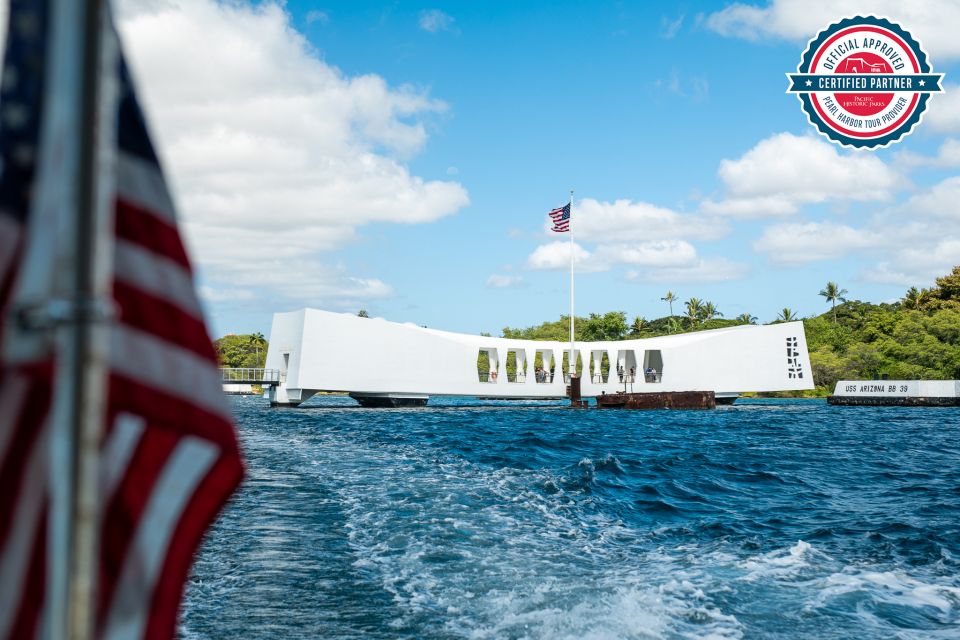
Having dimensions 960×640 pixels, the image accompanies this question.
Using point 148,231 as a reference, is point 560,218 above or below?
above

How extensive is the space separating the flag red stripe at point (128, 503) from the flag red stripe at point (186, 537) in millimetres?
87

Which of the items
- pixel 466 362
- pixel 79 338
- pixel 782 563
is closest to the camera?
pixel 79 338

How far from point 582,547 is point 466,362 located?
2954cm

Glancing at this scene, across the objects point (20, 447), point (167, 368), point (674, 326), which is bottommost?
point (20, 447)

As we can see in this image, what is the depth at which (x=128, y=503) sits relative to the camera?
1358 millimetres

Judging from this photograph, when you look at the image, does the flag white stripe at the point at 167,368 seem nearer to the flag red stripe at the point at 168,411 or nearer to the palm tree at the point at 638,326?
the flag red stripe at the point at 168,411

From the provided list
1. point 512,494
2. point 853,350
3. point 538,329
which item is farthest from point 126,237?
point 538,329

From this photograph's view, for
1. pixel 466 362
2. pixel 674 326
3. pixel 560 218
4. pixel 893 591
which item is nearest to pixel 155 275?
pixel 893 591

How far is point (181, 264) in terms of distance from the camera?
144 cm

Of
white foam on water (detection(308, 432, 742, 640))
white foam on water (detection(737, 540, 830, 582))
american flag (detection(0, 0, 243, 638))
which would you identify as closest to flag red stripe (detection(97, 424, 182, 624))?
american flag (detection(0, 0, 243, 638))

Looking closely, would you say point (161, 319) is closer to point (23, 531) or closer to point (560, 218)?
point (23, 531)

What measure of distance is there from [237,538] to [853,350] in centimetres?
5502

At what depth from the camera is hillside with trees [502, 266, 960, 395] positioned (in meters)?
49.9

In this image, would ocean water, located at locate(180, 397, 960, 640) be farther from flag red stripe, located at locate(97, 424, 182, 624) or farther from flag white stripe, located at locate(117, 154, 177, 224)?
flag white stripe, located at locate(117, 154, 177, 224)
